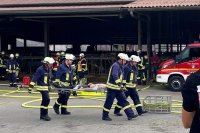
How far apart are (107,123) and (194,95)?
6239 millimetres

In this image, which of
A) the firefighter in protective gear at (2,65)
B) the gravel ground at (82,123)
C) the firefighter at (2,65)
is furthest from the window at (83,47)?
the gravel ground at (82,123)

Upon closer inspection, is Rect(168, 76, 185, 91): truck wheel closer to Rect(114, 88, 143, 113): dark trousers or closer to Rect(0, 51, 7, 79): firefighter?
Rect(114, 88, 143, 113): dark trousers

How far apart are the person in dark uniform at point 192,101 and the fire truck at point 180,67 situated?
11673 mm

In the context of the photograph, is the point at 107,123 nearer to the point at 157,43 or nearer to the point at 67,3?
the point at 67,3

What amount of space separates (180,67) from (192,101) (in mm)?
12308

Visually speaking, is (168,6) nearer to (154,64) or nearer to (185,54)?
(185,54)

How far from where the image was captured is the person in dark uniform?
2.77 meters

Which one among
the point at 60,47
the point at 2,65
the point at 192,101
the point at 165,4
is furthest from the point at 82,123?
the point at 60,47

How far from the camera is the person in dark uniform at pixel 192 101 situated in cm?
277

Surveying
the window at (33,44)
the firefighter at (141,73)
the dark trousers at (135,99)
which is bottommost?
the dark trousers at (135,99)

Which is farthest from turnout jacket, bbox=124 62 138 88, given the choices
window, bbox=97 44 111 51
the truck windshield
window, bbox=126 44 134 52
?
window, bbox=97 44 111 51

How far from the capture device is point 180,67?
14859 mm

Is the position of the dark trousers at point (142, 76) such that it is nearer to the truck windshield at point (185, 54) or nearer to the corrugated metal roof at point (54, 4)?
the truck windshield at point (185, 54)

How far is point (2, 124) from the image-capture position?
8.80m
